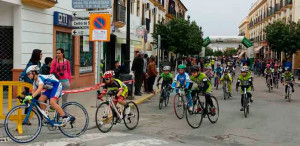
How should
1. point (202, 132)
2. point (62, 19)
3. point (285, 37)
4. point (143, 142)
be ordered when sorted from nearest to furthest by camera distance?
point (143, 142) < point (202, 132) < point (62, 19) < point (285, 37)

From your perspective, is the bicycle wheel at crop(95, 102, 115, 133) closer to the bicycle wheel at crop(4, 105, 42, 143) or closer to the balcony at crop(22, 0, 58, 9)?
the bicycle wheel at crop(4, 105, 42, 143)

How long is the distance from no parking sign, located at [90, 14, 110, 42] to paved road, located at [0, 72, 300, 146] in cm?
253

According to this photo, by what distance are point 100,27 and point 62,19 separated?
5.72 m

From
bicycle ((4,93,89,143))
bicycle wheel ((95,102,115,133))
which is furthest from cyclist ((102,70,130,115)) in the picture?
bicycle ((4,93,89,143))

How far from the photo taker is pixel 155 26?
36.3m

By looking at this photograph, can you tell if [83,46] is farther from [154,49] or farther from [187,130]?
[154,49]

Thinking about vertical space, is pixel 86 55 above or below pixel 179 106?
above

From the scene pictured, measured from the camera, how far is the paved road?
7.21 m

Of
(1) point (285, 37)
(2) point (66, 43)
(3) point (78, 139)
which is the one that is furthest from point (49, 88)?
(1) point (285, 37)

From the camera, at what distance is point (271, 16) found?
5288cm

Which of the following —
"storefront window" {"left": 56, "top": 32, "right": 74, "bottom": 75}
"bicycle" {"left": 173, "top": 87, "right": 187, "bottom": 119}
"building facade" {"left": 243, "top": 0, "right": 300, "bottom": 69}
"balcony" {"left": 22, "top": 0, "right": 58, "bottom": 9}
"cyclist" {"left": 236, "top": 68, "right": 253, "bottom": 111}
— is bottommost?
"bicycle" {"left": 173, "top": 87, "right": 187, "bottom": 119}

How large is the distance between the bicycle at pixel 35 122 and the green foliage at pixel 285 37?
31403mm

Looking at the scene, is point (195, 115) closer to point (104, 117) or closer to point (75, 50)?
point (104, 117)

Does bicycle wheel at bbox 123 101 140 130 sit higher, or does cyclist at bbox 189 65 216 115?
cyclist at bbox 189 65 216 115
